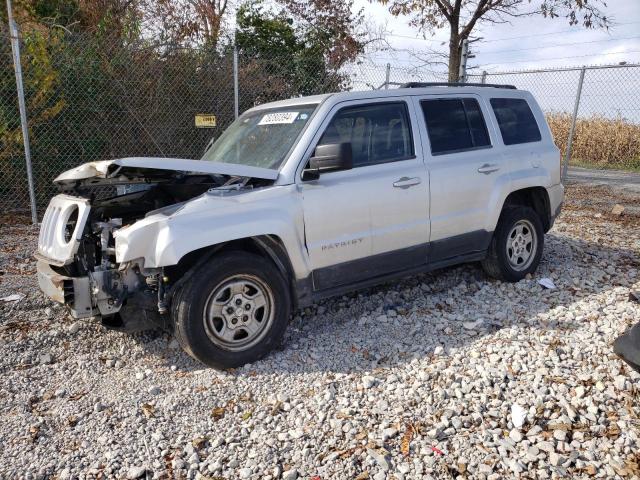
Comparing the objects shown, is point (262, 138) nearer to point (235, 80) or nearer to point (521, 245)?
point (521, 245)

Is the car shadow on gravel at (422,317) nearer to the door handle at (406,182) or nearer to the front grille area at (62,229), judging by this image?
the front grille area at (62,229)

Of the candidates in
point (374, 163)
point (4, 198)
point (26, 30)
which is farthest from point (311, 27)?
point (374, 163)

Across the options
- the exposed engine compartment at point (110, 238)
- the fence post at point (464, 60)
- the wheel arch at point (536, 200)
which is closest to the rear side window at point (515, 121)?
the wheel arch at point (536, 200)

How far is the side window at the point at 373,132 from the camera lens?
435 centimetres

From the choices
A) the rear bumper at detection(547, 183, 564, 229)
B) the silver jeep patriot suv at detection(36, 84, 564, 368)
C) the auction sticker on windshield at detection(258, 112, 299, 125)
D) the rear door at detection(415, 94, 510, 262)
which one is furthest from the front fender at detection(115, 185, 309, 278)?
the rear bumper at detection(547, 183, 564, 229)

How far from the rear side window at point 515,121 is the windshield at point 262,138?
2131mm

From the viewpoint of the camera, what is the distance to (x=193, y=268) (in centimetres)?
373

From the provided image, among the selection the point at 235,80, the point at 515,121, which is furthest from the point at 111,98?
the point at 515,121

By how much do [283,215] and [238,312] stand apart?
765 mm

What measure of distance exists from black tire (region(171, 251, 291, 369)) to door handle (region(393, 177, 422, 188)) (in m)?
1.26

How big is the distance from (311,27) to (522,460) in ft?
40.2

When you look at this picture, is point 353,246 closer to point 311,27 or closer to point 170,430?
point 170,430

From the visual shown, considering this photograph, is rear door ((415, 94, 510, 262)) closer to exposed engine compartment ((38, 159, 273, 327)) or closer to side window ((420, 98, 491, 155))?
side window ((420, 98, 491, 155))

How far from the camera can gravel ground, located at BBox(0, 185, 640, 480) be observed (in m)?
2.91
